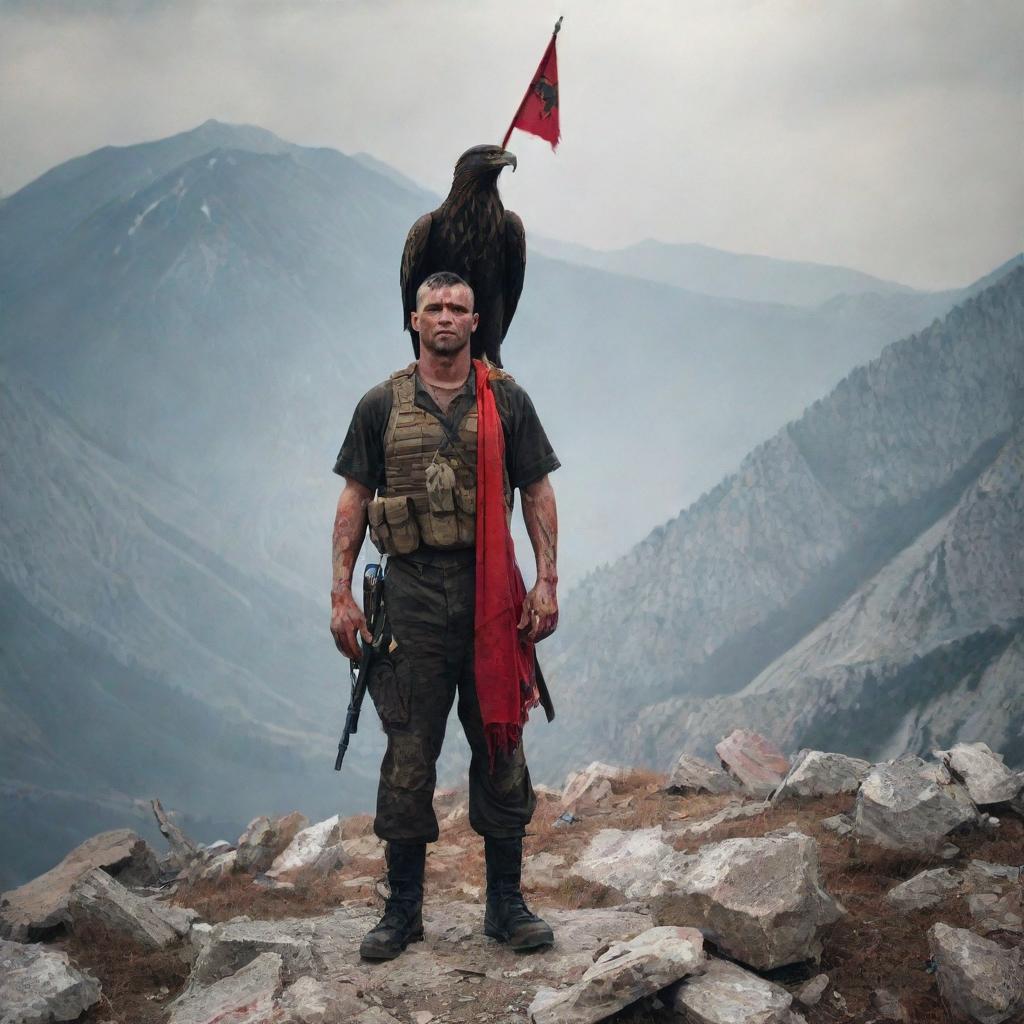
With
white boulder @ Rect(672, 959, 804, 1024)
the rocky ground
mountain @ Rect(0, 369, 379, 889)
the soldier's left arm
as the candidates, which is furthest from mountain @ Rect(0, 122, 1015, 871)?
white boulder @ Rect(672, 959, 804, 1024)

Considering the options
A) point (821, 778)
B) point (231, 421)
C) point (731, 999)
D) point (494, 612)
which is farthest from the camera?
point (231, 421)

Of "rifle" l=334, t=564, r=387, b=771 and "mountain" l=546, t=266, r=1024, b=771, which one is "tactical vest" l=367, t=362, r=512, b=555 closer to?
"rifle" l=334, t=564, r=387, b=771

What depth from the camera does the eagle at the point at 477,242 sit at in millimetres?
4934

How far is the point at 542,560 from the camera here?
163 inches

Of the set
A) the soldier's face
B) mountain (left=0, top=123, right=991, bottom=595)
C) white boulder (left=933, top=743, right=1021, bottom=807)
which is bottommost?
white boulder (left=933, top=743, right=1021, bottom=807)

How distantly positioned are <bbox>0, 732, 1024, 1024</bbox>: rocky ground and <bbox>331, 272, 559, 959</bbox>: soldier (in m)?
0.42

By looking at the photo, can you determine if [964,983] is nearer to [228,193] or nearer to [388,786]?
[388,786]

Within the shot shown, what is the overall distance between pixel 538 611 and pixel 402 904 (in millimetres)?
1525

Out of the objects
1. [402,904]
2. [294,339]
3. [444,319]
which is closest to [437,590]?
[444,319]

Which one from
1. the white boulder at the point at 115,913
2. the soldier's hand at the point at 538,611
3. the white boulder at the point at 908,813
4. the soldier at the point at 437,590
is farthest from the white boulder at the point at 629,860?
the white boulder at the point at 115,913

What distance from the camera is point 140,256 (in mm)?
46938

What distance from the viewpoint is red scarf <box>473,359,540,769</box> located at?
392cm

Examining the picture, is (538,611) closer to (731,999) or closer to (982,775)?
(731,999)

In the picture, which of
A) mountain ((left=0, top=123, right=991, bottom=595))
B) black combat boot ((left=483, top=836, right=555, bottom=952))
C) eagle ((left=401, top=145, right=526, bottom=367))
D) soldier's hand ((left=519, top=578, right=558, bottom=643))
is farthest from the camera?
mountain ((left=0, top=123, right=991, bottom=595))
